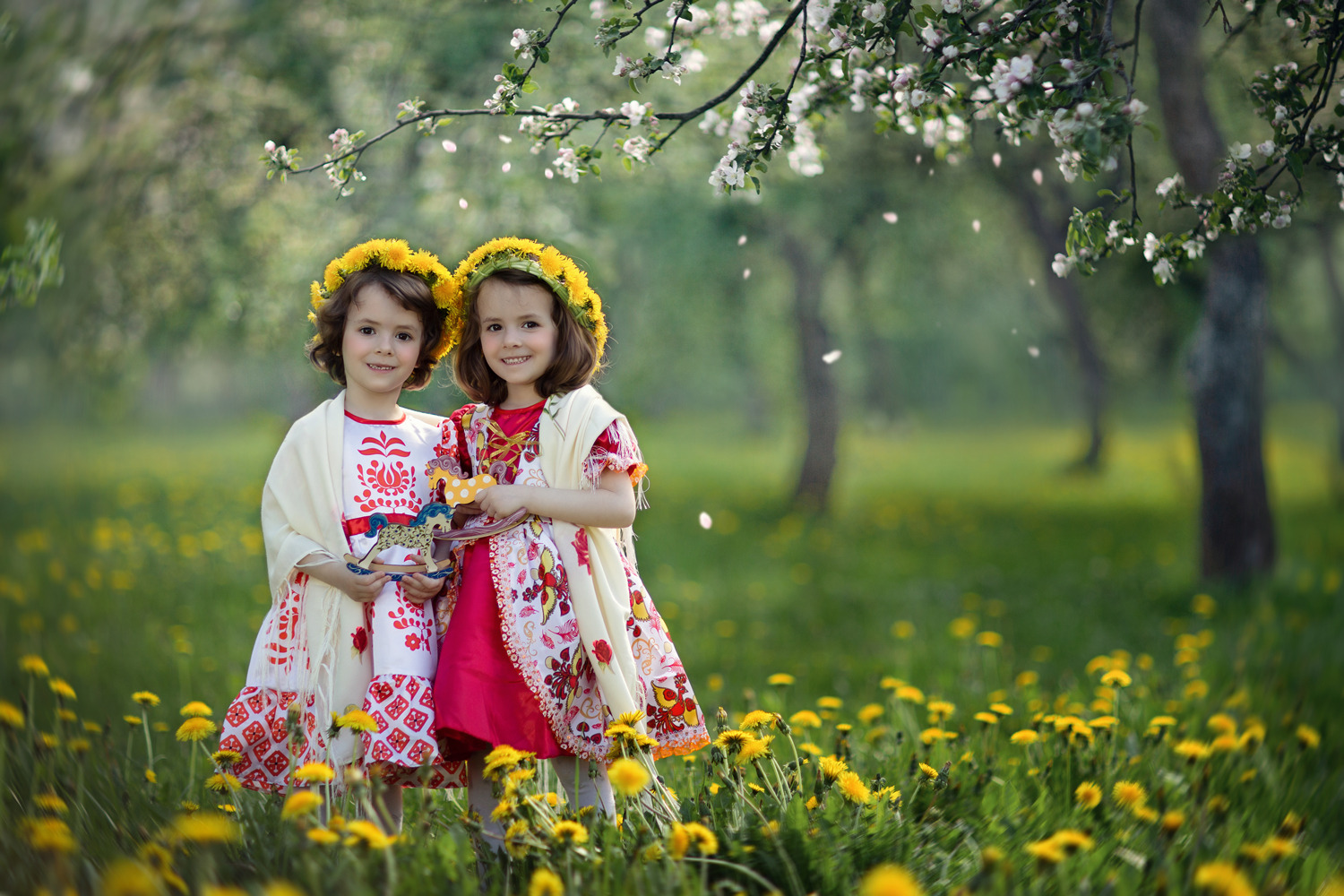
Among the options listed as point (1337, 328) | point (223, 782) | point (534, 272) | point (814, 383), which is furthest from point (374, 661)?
point (1337, 328)

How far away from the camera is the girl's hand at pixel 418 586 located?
2.43 metres

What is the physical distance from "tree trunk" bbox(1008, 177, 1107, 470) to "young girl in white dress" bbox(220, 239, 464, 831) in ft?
29.6

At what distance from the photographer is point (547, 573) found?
8.07 ft

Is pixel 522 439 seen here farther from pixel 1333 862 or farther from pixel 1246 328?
pixel 1246 328

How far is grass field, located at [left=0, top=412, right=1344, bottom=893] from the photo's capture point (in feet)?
7.18

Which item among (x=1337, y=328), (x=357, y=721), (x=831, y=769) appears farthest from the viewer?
(x=1337, y=328)

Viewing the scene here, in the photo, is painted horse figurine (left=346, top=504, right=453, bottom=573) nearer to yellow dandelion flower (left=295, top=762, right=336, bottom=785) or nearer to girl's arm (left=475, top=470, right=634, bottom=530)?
girl's arm (left=475, top=470, right=634, bottom=530)

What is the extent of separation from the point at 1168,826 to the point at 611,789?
1283 mm

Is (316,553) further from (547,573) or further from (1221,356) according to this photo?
(1221,356)

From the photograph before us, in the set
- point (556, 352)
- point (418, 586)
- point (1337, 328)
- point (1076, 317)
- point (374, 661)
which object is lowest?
point (374, 661)

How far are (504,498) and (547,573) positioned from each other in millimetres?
207

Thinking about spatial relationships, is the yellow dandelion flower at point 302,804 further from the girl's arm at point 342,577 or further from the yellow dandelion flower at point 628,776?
the girl's arm at point 342,577

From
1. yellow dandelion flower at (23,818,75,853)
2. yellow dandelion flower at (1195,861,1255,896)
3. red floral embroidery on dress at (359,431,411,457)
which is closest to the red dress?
red floral embroidery on dress at (359,431,411,457)

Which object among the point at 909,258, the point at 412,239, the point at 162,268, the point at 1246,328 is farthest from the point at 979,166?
the point at 162,268
